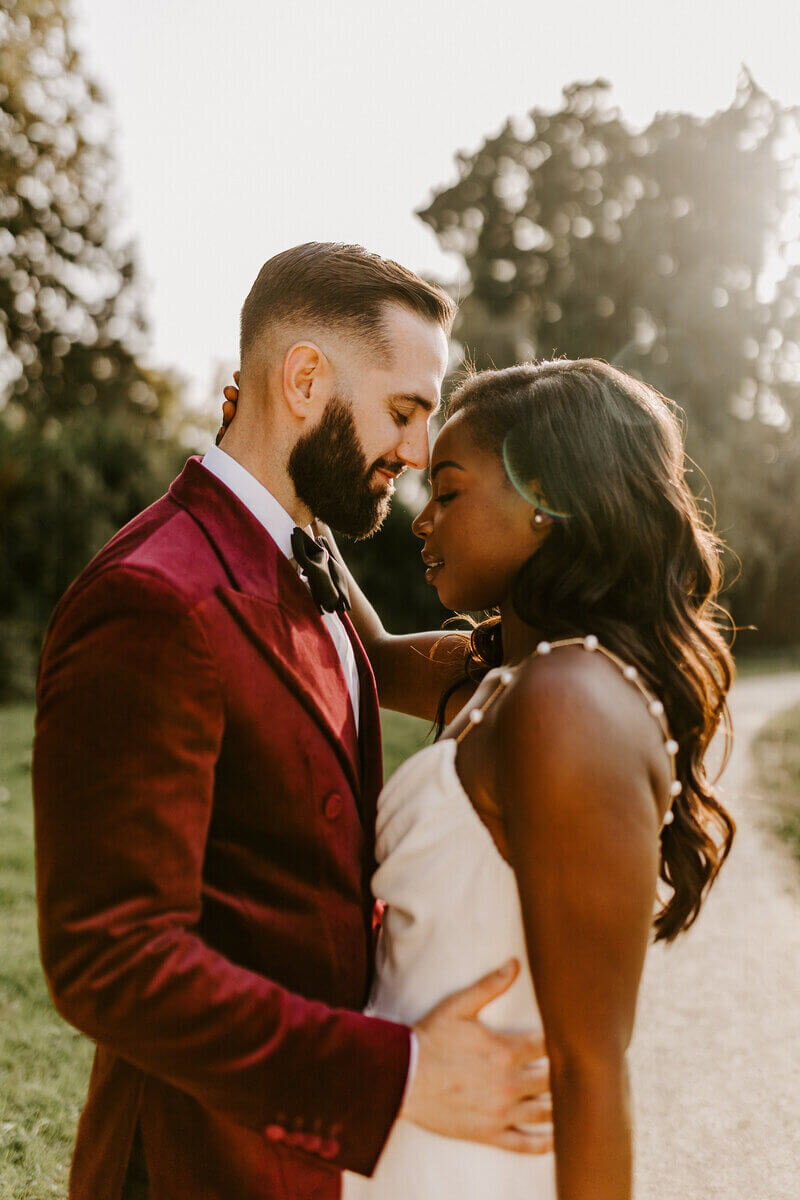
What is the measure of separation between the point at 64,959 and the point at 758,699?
54.1ft

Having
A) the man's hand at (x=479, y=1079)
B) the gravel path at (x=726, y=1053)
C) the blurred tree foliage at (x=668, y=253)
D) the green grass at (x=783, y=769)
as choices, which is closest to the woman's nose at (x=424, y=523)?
the man's hand at (x=479, y=1079)

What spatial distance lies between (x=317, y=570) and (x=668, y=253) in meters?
29.5

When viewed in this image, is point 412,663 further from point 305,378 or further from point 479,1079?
point 479,1079

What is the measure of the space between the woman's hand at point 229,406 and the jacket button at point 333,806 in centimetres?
102

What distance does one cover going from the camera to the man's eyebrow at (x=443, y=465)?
2217mm

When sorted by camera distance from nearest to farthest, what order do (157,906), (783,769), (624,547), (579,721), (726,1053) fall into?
1. (157,906)
2. (579,721)
3. (624,547)
4. (726,1053)
5. (783,769)

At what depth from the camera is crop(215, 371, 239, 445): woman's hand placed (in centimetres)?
248

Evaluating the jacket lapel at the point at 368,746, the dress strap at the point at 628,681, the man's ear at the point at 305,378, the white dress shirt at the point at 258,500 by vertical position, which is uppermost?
the man's ear at the point at 305,378

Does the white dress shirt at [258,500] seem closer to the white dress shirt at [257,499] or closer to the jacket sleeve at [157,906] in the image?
the white dress shirt at [257,499]

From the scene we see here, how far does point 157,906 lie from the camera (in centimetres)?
155

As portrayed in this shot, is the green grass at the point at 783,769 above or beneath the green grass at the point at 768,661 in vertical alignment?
above

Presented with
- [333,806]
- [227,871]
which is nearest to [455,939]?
[333,806]

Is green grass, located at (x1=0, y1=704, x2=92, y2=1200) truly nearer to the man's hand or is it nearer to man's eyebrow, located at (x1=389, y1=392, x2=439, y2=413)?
the man's hand

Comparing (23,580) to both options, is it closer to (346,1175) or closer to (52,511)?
(52,511)
